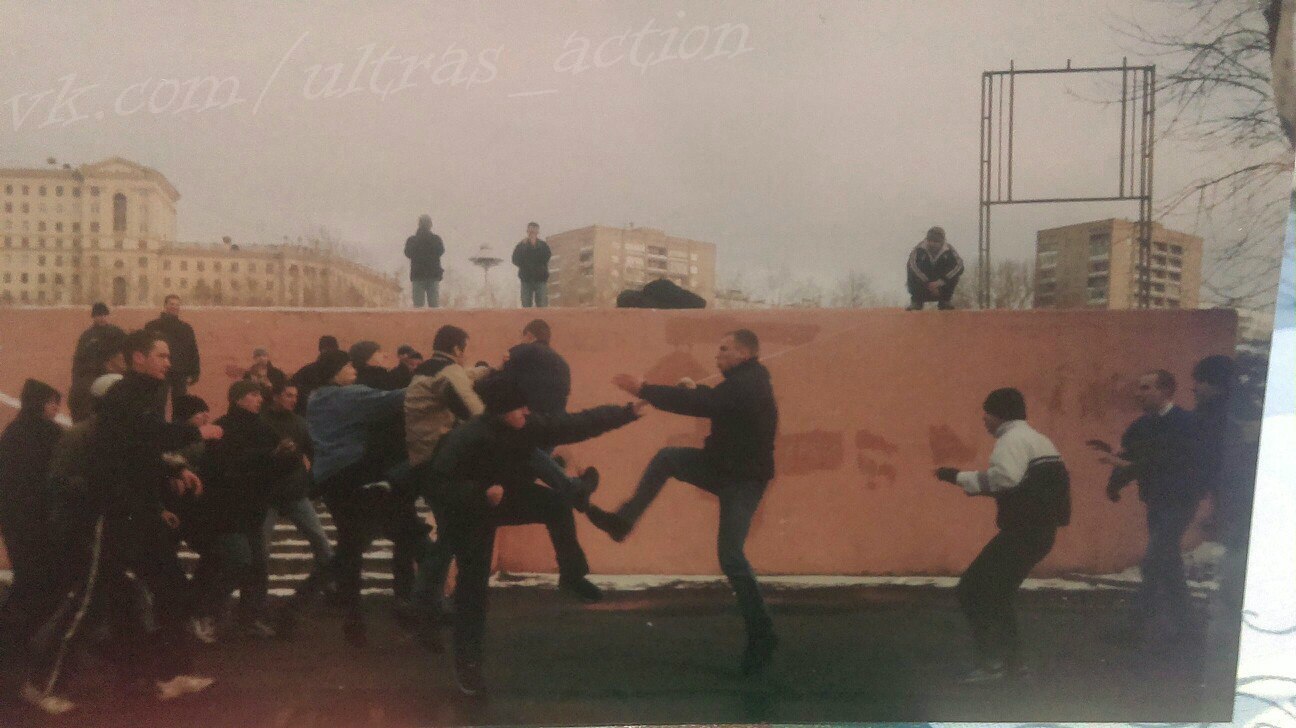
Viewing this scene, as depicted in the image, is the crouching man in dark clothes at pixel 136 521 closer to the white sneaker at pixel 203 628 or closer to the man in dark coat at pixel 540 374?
the white sneaker at pixel 203 628

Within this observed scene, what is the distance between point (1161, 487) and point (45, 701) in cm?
488

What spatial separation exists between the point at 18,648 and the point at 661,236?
10.4ft

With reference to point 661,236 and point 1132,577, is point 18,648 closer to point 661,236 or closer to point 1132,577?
point 661,236

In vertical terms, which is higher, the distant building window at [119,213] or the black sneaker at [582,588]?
the distant building window at [119,213]

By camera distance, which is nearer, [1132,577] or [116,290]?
[116,290]

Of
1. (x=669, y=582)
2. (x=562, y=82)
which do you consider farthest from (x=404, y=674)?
(x=562, y=82)

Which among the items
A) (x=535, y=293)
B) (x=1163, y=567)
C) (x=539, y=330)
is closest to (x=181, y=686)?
(x=539, y=330)

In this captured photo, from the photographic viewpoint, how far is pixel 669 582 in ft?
12.9

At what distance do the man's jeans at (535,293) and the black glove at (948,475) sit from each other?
1.85 meters

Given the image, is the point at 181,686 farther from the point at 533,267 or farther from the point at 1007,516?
the point at 1007,516

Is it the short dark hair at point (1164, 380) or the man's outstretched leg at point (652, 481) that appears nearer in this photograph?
the man's outstretched leg at point (652, 481)

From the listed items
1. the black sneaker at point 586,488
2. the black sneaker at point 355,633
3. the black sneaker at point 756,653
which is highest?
the black sneaker at point 586,488

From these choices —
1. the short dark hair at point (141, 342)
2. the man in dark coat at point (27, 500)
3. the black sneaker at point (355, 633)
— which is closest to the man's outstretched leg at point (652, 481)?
the black sneaker at point (355, 633)

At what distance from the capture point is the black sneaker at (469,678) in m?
3.87
